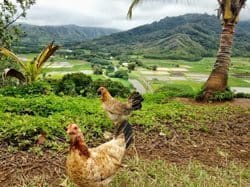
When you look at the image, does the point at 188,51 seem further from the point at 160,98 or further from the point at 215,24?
the point at 160,98

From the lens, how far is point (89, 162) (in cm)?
383

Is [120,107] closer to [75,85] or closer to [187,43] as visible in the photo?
[75,85]

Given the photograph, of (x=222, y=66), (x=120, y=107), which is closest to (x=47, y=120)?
(x=120, y=107)

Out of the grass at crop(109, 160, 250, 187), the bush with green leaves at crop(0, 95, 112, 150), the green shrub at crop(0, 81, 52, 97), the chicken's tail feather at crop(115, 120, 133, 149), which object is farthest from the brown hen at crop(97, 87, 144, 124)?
the green shrub at crop(0, 81, 52, 97)

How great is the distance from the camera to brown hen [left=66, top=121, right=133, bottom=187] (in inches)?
148

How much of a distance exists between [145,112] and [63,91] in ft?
12.0

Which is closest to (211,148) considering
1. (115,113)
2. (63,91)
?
(115,113)

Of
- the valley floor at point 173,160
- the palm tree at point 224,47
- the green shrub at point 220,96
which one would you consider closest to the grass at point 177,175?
the valley floor at point 173,160

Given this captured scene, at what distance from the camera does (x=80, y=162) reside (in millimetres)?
3758

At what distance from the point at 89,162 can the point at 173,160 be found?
7.42 ft

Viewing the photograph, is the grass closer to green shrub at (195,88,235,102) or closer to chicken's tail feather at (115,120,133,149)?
chicken's tail feather at (115,120,133,149)

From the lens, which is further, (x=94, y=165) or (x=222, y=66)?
(x=222, y=66)

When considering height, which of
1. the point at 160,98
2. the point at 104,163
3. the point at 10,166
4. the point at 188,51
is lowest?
the point at 188,51

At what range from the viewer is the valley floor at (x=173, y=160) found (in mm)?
4680
